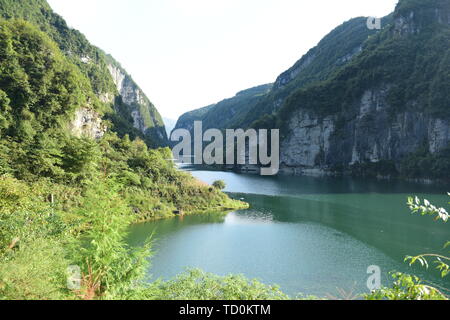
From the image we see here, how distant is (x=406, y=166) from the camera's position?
240 ft

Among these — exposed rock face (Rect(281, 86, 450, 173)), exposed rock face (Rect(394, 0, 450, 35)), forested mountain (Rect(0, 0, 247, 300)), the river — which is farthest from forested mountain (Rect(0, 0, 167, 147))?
exposed rock face (Rect(394, 0, 450, 35))

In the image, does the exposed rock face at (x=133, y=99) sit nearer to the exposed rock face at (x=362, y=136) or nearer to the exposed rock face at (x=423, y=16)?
the exposed rock face at (x=362, y=136)

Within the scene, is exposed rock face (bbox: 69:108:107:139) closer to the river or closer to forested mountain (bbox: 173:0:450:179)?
the river

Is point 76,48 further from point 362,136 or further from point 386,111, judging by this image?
point 386,111

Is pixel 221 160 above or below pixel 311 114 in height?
below

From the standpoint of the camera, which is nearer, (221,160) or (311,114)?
(311,114)

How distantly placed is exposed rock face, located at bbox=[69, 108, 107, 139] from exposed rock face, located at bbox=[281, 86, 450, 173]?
198 feet

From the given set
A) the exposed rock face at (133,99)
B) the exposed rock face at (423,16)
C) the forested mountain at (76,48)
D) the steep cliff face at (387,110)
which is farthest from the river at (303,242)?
the exposed rock face at (133,99)

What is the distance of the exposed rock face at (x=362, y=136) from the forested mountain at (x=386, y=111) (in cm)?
22

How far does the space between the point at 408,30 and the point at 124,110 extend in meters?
76.3

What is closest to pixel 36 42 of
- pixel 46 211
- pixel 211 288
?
pixel 46 211

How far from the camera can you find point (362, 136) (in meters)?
89.4

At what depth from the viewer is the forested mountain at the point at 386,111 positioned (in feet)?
238
